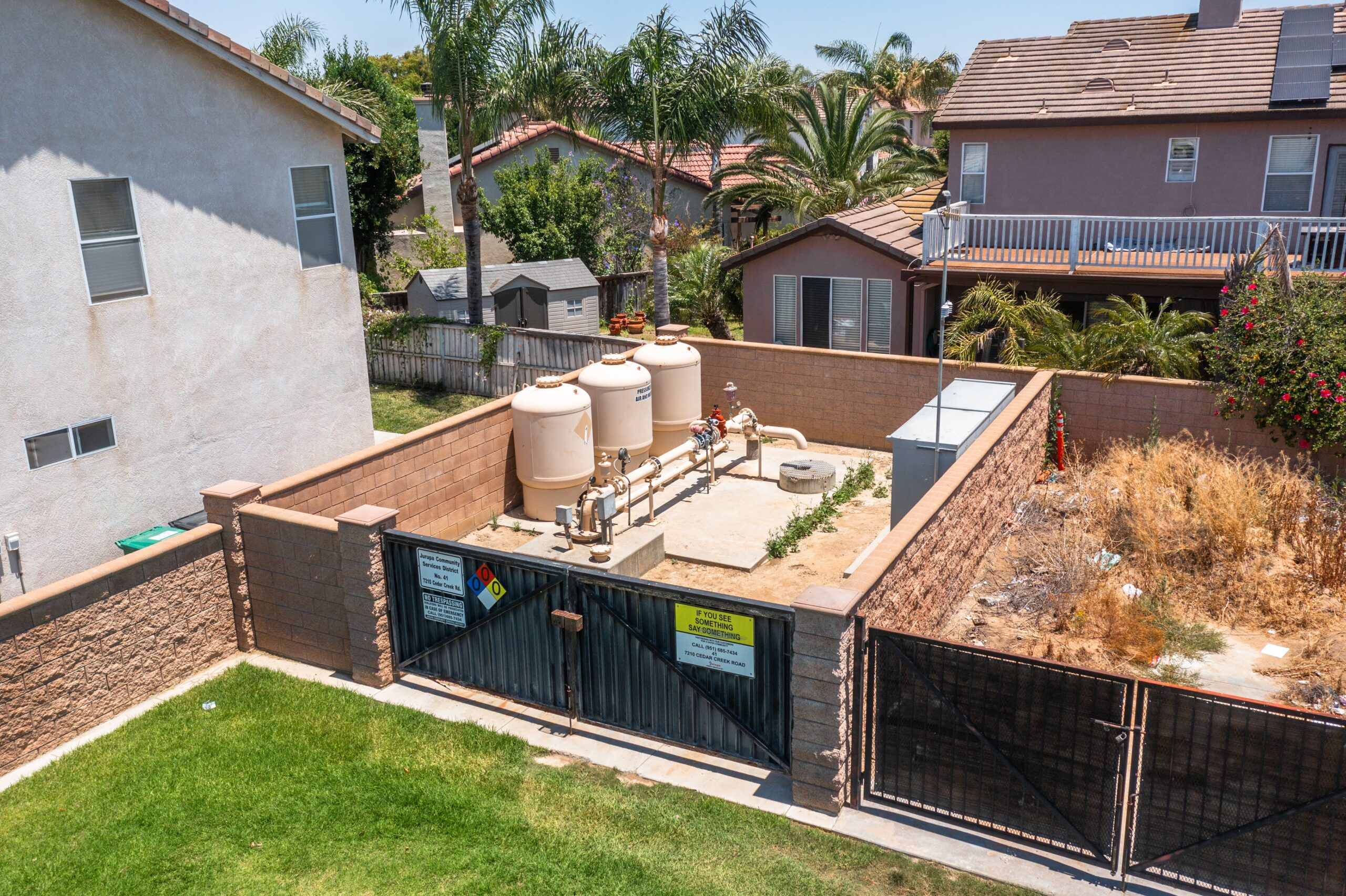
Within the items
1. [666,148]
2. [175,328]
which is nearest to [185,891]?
[175,328]

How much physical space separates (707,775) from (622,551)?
16.1 ft

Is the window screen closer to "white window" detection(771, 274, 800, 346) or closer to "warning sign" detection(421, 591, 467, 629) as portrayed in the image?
"white window" detection(771, 274, 800, 346)

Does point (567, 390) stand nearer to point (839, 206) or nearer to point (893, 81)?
point (839, 206)

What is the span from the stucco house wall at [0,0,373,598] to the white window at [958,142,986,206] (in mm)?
13604

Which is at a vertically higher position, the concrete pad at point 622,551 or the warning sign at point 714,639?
the warning sign at point 714,639

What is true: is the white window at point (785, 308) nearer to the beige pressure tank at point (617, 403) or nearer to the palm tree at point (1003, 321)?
the palm tree at point (1003, 321)

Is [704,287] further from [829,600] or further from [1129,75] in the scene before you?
[829,600]

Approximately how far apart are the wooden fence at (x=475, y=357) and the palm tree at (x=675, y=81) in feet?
14.9

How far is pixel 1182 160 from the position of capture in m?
21.1

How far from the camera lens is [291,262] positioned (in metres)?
15.2

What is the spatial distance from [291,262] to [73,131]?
3.40 meters

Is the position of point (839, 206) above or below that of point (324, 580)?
above

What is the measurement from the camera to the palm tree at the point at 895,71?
181 feet

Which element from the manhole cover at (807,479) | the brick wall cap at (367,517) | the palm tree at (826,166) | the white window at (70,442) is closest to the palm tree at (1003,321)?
the manhole cover at (807,479)
